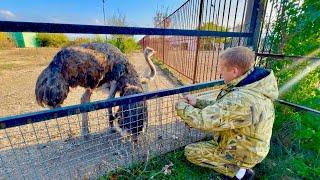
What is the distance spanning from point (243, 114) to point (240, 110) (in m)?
0.04

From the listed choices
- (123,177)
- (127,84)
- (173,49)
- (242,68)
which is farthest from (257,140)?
(173,49)

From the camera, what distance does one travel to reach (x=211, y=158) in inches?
94.1

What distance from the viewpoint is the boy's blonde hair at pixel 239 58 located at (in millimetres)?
1989

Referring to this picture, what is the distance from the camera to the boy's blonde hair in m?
1.99

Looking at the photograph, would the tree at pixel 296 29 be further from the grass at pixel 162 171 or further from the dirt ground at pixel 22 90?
the dirt ground at pixel 22 90

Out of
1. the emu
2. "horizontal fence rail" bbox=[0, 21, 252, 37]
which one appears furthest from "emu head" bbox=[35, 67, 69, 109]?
"horizontal fence rail" bbox=[0, 21, 252, 37]

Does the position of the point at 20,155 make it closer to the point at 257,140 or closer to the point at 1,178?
the point at 1,178

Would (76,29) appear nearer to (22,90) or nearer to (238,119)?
(238,119)

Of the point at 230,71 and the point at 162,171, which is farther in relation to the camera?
the point at 162,171

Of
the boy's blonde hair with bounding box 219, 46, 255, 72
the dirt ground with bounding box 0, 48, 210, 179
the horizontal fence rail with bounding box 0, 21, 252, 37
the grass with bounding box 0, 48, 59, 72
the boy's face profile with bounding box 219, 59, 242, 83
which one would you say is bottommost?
the grass with bounding box 0, 48, 59, 72

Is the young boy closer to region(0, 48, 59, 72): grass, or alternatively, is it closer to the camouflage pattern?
the camouflage pattern

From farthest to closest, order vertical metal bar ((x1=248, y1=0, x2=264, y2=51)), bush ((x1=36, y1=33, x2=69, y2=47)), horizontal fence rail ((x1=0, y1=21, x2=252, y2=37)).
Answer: bush ((x1=36, y1=33, x2=69, y2=47)), vertical metal bar ((x1=248, y1=0, x2=264, y2=51)), horizontal fence rail ((x1=0, y1=21, x2=252, y2=37))

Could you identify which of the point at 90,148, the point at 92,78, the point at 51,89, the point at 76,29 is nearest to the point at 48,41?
the point at 92,78

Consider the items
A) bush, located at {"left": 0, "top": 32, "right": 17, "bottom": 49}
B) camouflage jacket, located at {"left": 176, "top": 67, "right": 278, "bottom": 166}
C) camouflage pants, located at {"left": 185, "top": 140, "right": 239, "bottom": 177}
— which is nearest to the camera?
camouflage jacket, located at {"left": 176, "top": 67, "right": 278, "bottom": 166}
